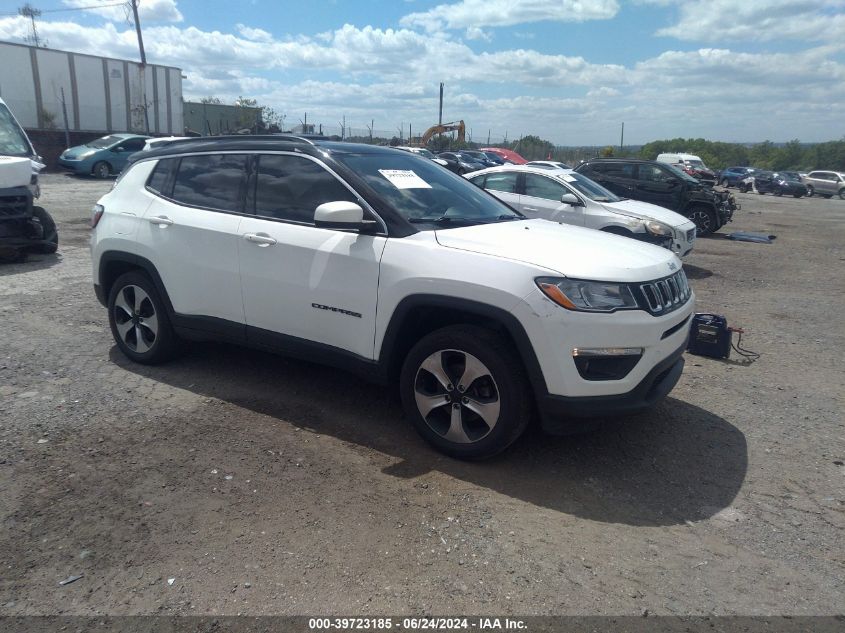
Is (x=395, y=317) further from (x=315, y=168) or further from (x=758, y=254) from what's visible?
(x=758, y=254)

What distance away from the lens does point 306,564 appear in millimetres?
2957

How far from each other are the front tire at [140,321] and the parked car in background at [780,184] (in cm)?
4149

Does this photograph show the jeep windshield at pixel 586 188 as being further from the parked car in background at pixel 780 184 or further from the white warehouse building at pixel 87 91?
the parked car in background at pixel 780 184

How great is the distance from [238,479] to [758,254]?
12784mm

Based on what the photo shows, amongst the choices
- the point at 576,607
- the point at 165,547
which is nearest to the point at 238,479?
the point at 165,547

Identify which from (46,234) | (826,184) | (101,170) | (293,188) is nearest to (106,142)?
(101,170)

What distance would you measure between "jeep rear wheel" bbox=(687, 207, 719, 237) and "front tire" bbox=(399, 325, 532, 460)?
1314 centimetres

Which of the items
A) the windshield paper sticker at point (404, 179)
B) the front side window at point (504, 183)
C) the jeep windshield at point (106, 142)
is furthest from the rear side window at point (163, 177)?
the jeep windshield at point (106, 142)

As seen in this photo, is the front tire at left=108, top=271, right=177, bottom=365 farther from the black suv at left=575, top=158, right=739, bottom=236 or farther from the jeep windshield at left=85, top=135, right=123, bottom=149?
the jeep windshield at left=85, top=135, right=123, bottom=149

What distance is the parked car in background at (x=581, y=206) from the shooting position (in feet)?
32.1

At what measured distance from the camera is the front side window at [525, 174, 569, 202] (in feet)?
33.7

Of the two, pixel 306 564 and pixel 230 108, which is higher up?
pixel 230 108

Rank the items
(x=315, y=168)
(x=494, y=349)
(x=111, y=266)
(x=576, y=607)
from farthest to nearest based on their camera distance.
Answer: (x=111, y=266) < (x=315, y=168) < (x=494, y=349) < (x=576, y=607)

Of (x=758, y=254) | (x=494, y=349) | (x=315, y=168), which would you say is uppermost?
(x=315, y=168)
